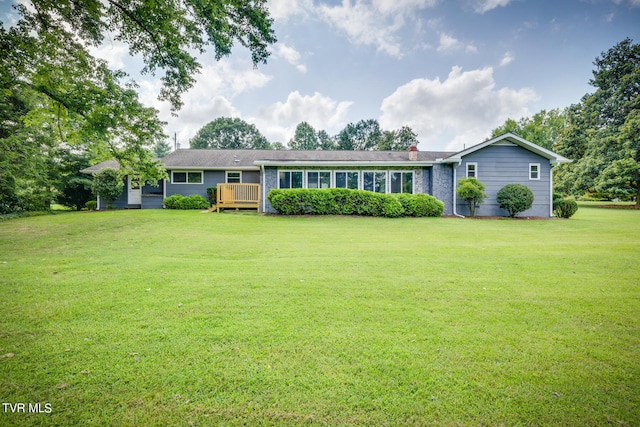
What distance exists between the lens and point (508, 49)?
16656 mm

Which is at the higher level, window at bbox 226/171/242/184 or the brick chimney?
the brick chimney

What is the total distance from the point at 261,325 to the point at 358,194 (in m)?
13.3

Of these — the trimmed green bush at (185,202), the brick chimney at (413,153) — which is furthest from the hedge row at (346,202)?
the trimmed green bush at (185,202)

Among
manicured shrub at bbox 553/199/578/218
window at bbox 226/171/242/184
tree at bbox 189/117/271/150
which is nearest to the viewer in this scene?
manicured shrub at bbox 553/199/578/218

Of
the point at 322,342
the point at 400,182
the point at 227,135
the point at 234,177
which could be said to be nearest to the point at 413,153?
the point at 400,182

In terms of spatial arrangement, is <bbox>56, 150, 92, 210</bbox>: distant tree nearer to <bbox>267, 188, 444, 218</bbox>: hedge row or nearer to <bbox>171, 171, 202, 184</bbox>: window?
<bbox>171, 171, 202, 184</bbox>: window

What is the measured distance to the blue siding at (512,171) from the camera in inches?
674

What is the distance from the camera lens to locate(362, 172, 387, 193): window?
18.0 m

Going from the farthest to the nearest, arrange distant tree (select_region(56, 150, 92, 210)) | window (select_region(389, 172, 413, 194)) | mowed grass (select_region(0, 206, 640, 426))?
distant tree (select_region(56, 150, 92, 210)), window (select_region(389, 172, 413, 194)), mowed grass (select_region(0, 206, 640, 426))

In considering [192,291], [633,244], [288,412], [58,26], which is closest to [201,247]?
[192,291]

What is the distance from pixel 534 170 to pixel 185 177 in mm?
22514

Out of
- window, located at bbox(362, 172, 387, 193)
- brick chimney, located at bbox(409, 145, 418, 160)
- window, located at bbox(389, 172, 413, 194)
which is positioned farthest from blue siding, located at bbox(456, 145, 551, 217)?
window, located at bbox(362, 172, 387, 193)

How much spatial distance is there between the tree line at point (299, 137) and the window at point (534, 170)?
35385 mm

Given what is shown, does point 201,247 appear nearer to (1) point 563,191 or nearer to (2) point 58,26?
(2) point 58,26
